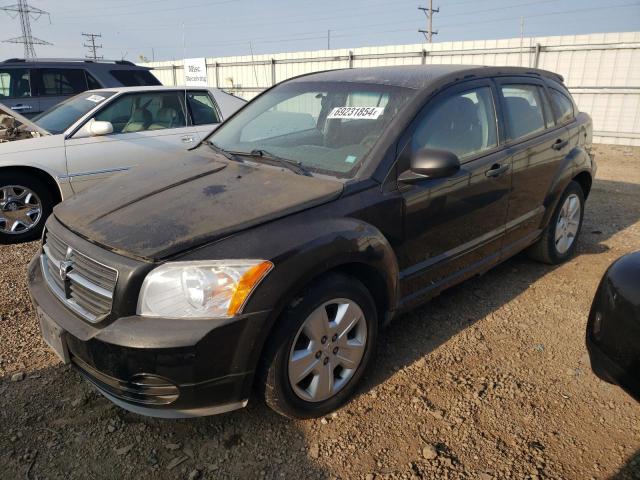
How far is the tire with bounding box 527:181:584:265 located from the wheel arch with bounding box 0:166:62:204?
16.0 ft

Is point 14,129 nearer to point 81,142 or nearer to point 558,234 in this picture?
point 81,142

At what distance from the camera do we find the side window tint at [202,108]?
6.26 metres

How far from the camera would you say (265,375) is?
7.06 feet

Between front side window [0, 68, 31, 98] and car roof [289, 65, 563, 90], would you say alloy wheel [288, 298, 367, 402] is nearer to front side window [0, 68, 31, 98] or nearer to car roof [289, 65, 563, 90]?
car roof [289, 65, 563, 90]

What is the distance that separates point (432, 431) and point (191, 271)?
4.71 ft

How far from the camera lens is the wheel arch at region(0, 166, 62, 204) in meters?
4.96

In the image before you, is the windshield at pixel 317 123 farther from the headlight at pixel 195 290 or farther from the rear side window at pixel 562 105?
the rear side window at pixel 562 105

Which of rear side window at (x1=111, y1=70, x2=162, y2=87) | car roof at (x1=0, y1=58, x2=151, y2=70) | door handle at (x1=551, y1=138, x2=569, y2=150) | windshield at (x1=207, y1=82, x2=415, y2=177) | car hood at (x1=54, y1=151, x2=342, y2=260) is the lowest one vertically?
car hood at (x1=54, y1=151, x2=342, y2=260)

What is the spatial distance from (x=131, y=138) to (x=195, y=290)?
4162 mm

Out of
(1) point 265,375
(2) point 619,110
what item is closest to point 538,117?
(1) point 265,375

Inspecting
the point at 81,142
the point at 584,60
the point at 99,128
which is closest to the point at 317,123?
the point at 99,128

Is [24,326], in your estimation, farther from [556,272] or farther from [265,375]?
[556,272]

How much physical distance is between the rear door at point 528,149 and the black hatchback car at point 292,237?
0.07ft

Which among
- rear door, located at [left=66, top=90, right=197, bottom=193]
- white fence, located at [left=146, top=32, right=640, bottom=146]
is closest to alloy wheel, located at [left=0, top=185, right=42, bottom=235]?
rear door, located at [left=66, top=90, right=197, bottom=193]
